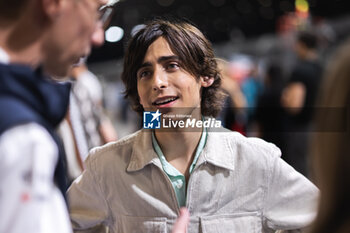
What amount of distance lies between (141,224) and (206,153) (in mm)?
260

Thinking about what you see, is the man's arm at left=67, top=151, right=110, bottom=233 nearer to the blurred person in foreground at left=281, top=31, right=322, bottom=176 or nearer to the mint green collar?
the mint green collar

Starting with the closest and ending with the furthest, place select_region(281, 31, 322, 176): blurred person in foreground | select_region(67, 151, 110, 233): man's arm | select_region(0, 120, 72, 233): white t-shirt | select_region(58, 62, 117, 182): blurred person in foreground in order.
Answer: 1. select_region(0, 120, 72, 233): white t-shirt
2. select_region(67, 151, 110, 233): man's arm
3. select_region(281, 31, 322, 176): blurred person in foreground
4. select_region(58, 62, 117, 182): blurred person in foreground

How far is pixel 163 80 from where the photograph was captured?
1.22m

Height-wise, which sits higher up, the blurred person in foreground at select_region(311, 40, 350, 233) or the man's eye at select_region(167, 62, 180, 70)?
the man's eye at select_region(167, 62, 180, 70)

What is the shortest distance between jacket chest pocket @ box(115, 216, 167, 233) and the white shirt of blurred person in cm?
54

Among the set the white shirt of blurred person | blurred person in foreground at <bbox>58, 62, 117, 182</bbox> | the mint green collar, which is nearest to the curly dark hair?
the mint green collar

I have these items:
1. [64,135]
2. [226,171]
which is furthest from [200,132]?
[64,135]

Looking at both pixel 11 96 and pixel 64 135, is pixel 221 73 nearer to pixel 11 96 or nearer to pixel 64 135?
pixel 11 96

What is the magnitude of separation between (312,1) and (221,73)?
2053 millimetres

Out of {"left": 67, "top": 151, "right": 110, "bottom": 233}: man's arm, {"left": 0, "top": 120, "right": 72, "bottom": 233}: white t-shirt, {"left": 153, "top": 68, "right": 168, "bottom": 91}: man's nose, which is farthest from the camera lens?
{"left": 67, "top": 151, "right": 110, "bottom": 233}: man's arm

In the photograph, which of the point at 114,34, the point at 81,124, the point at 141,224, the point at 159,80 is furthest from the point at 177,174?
the point at 81,124

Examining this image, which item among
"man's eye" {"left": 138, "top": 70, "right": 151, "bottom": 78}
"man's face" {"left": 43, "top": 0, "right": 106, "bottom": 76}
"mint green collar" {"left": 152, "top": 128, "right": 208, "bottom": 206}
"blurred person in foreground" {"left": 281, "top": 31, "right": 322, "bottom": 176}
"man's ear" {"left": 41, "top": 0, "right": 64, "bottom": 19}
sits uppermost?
"man's ear" {"left": 41, "top": 0, "right": 64, "bottom": 19}

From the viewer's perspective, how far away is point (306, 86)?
2053 millimetres

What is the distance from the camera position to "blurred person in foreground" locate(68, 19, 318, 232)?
1245 mm
